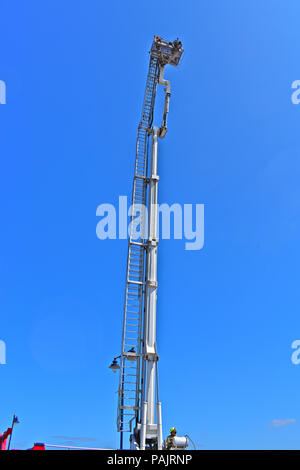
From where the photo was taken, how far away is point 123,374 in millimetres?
17672

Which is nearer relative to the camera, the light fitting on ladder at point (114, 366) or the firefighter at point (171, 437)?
the firefighter at point (171, 437)

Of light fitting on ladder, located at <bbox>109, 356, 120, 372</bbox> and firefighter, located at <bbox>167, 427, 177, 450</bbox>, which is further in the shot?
light fitting on ladder, located at <bbox>109, 356, 120, 372</bbox>

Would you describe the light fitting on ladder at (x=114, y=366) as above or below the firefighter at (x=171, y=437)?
above

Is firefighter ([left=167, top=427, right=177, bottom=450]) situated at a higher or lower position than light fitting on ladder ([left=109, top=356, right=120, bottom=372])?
lower

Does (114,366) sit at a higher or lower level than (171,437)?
higher

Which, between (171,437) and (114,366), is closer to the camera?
(171,437)

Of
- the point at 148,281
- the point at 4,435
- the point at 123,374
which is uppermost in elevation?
the point at 148,281
